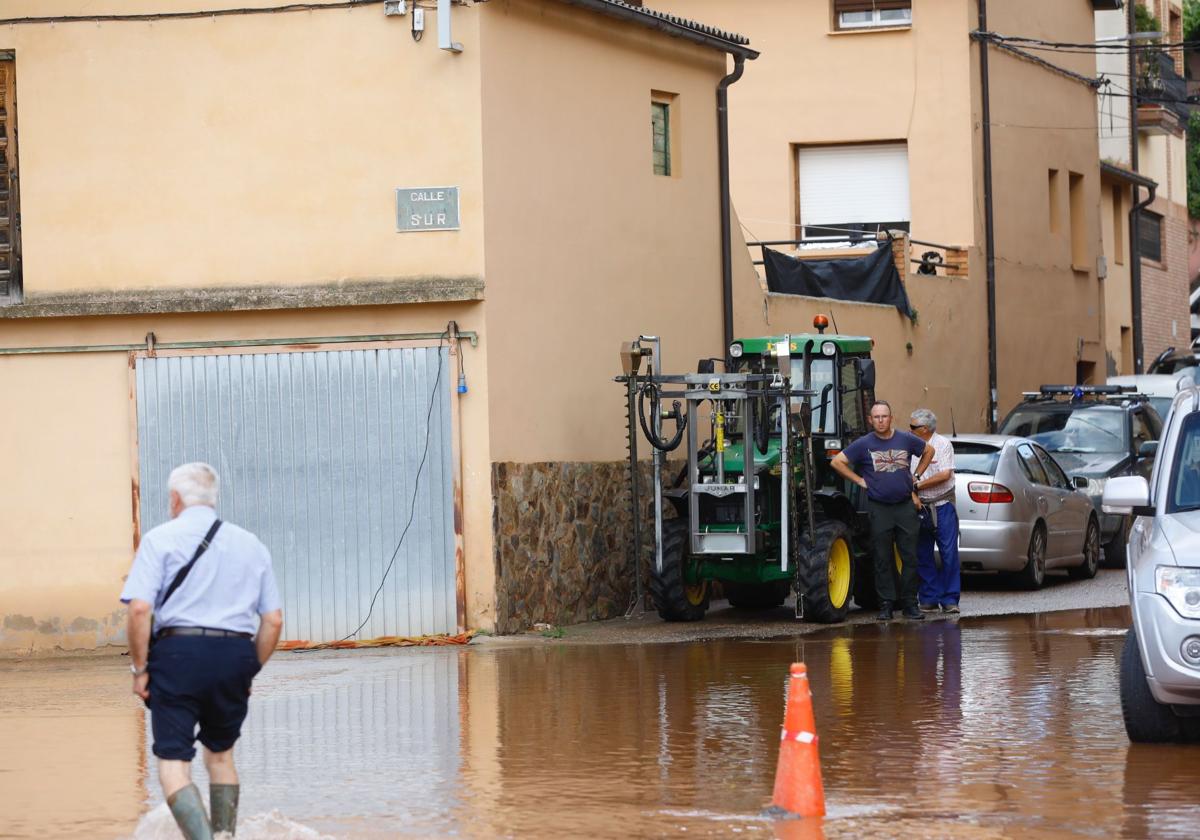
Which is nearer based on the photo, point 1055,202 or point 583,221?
point 583,221

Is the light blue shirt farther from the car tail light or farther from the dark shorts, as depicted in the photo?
the car tail light

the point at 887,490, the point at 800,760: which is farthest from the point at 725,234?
the point at 800,760

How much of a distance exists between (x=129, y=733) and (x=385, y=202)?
21.5ft

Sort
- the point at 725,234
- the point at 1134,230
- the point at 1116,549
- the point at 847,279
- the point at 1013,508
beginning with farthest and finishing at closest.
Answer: the point at 1134,230 → the point at 847,279 → the point at 1116,549 → the point at 725,234 → the point at 1013,508

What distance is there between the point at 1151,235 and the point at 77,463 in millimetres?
29221

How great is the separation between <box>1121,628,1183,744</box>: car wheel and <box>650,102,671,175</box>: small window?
10745 millimetres

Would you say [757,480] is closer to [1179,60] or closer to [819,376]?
[819,376]

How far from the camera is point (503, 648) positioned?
1634 centimetres

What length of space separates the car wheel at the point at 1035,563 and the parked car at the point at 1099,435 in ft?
7.08

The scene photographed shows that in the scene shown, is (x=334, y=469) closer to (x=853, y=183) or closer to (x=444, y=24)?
(x=444, y=24)

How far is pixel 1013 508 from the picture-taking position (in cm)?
1931

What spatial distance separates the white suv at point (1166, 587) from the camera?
959cm

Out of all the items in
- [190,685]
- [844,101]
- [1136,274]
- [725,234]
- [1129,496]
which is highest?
[844,101]

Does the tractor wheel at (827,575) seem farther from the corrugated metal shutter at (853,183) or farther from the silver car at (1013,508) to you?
the corrugated metal shutter at (853,183)
